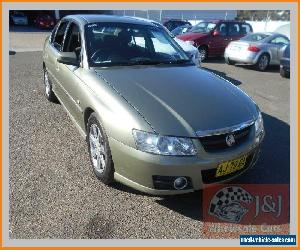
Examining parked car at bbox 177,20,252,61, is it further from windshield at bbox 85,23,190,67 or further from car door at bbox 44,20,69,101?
windshield at bbox 85,23,190,67

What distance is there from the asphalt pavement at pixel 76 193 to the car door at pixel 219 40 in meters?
7.87

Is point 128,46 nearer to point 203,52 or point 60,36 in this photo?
point 60,36

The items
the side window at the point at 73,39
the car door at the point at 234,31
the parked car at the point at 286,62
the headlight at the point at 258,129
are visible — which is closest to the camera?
the headlight at the point at 258,129

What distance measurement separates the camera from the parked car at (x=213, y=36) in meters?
12.9

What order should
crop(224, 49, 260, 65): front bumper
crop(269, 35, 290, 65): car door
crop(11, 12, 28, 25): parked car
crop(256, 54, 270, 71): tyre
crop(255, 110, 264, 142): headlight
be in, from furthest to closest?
crop(11, 12, 28, 25): parked car → crop(269, 35, 290, 65): car door → crop(256, 54, 270, 71): tyre → crop(224, 49, 260, 65): front bumper → crop(255, 110, 264, 142): headlight

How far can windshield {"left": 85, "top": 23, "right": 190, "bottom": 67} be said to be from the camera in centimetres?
420

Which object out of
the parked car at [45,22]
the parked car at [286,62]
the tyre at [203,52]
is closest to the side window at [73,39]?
the parked car at [286,62]

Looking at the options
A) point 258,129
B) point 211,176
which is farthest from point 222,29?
point 211,176

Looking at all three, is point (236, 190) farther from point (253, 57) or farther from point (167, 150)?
point (253, 57)

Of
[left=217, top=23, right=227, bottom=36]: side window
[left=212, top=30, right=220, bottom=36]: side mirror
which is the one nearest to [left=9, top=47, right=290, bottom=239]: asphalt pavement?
[left=212, top=30, right=220, bottom=36]: side mirror

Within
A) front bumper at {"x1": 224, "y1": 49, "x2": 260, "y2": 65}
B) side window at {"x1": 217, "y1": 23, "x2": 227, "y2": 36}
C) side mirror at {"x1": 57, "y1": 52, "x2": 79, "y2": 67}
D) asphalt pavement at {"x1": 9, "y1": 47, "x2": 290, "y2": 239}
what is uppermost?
side window at {"x1": 217, "y1": 23, "x2": 227, "y2": 36}

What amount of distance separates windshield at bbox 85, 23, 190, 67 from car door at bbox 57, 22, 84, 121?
0.22 m

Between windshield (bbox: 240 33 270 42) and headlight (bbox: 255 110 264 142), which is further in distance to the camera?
windshield (bbox: 240 33 270 42)

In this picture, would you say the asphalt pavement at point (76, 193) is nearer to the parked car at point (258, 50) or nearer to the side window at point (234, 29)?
the parked car at point (258, 50)
